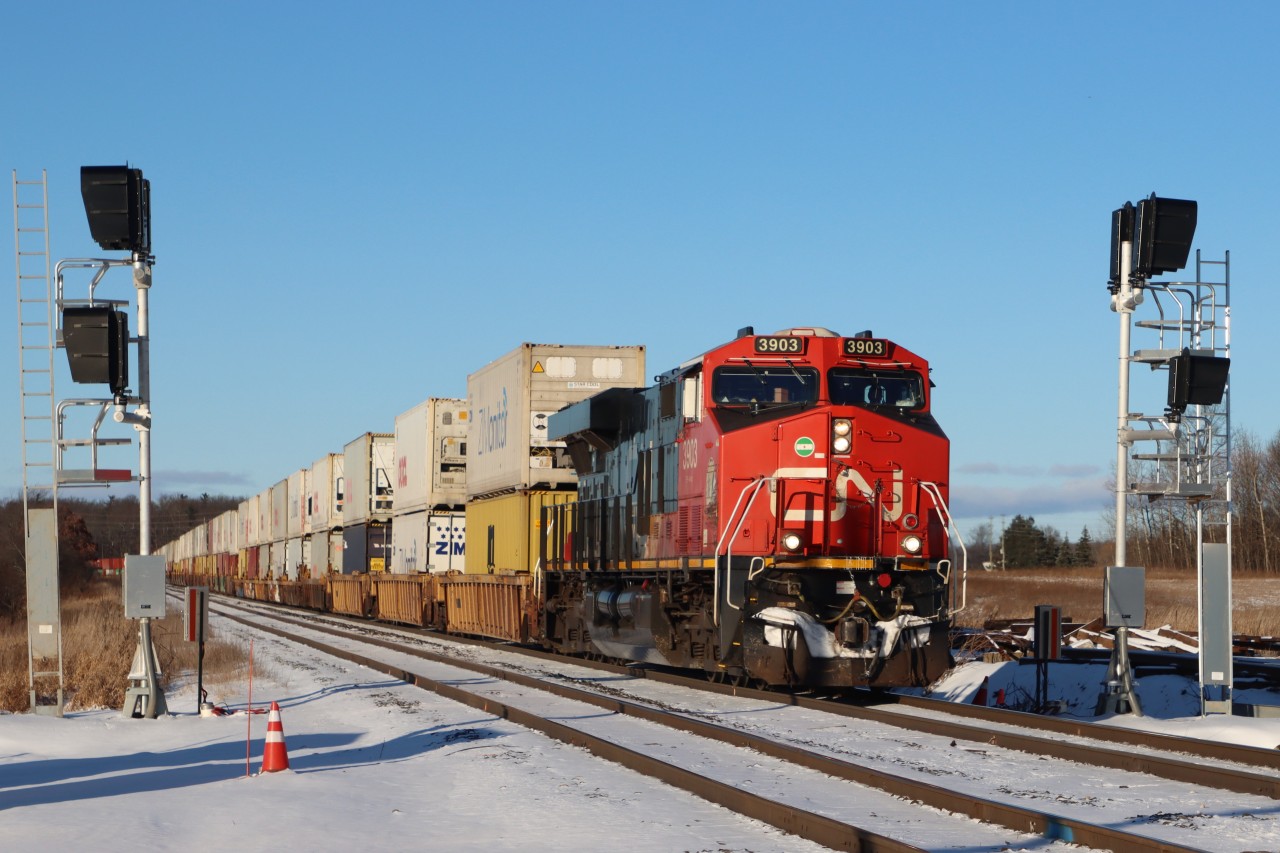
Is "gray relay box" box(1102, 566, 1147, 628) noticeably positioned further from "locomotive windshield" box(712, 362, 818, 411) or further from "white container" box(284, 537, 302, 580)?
"white container" box(284, 537, 302, 580)

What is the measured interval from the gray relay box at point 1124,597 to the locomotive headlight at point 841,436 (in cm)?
289

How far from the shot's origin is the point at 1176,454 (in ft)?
46.7

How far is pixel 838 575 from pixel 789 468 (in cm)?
124

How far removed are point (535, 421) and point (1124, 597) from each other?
41.7ft

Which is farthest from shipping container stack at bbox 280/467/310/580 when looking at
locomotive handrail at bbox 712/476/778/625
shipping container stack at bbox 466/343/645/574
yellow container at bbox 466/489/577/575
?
locomotive handrail at bbox 712/476/778/625

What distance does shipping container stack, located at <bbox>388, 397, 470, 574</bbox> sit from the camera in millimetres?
32375

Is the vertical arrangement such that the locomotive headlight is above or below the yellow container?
above

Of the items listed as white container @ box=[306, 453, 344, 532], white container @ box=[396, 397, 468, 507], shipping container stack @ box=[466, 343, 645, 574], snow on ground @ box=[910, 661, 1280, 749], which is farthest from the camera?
white container @ box=[306, 453, 344, 532]

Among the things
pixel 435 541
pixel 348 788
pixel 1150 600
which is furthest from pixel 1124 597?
pixel 1150 600

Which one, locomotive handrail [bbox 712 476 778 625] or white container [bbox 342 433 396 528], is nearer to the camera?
locomotive handrail [bbox 712 476 778 625]

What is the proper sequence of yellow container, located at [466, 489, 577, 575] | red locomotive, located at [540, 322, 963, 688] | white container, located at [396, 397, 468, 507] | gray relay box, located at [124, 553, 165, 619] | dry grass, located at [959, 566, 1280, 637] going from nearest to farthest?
1. gray relay box, located at [124, 553, 165, 619]
2. red locomotive, located at [540, 322, 963, 688]
3. yellow container, located at [466, 489, 577, 575]
4. dry grass, located at [959, 566, 1280, 637]
5. white container, located at [396, 397, 468, 507]

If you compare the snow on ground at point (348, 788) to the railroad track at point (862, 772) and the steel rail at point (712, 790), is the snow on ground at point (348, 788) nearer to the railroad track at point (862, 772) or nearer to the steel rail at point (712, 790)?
the steel rail at point (712, 790)

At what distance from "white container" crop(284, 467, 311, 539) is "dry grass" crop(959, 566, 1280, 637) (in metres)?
23.5

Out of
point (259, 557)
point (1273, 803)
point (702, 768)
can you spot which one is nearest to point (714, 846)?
point (702, 768)
